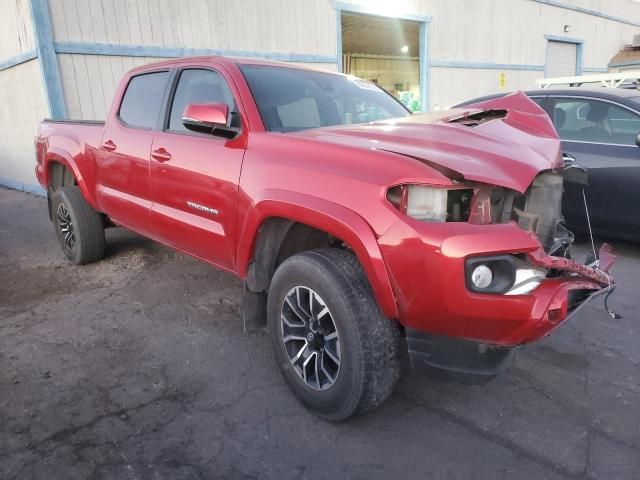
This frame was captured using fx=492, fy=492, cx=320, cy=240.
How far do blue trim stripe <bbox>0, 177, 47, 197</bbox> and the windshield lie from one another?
7.48 metres

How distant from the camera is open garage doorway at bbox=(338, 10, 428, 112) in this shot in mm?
12875

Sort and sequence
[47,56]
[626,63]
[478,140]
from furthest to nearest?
[626,63] < [47,56] < [478,140]

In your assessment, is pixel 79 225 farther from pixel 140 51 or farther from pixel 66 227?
pixel 140 51

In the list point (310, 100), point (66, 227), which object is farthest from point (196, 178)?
point (66, 227)

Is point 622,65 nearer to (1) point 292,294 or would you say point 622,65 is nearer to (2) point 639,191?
(2) point 639,191

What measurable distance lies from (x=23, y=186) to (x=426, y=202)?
10.4 meters

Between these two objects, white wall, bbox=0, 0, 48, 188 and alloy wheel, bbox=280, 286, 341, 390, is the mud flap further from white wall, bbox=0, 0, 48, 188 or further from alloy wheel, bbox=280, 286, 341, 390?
white wall, bbox=0, 0, 48, 188

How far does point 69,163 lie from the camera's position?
463 centimetres

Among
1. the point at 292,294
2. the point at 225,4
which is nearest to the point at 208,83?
the point at 292,294

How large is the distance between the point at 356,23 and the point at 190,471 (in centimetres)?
1444

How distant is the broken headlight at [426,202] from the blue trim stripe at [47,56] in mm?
7416

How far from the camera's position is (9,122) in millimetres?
10039

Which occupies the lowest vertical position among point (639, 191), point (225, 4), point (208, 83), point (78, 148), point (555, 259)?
point (639, 191)

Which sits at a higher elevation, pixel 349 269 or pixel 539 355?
pixel 349 269
